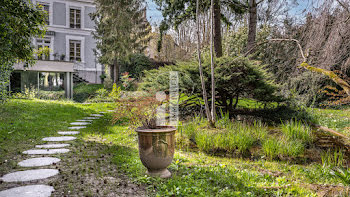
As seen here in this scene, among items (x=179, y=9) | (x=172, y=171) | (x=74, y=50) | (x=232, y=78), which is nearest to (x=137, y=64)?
(x=74, y=50)

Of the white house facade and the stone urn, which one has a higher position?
the white house facade

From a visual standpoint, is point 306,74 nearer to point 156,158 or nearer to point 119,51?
point 156,158

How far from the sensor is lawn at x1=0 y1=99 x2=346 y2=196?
2.49 meters

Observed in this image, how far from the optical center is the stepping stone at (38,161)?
3156mm

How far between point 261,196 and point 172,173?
1.10 metres

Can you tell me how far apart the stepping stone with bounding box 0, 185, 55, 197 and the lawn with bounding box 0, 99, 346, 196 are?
84 millimetres

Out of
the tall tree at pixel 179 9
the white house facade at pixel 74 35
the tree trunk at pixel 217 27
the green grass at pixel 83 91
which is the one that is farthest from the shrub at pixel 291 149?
the white house facade at pixel 74 35

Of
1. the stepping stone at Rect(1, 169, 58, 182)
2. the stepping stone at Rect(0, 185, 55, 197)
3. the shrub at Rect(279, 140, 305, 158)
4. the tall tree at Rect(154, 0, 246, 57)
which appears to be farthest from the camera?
the tall tree at Rect(154, 0, 246, 57)

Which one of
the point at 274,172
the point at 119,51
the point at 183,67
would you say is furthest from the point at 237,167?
the point at 119,51

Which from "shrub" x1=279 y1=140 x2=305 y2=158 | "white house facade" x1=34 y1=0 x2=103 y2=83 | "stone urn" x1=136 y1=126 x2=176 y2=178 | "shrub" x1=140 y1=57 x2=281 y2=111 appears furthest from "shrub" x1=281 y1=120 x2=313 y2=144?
"white house facade" x1=34 y1=0 x2=103 y2=83

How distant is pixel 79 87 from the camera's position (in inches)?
689

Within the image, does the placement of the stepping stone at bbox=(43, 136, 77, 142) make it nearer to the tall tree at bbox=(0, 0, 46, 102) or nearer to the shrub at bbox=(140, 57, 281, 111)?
the tall tree at bbox=(0, 0, 46, 102)

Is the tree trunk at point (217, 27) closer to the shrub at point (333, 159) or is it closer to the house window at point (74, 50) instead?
the shrub at point (333, 159)

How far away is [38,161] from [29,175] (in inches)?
22.0
